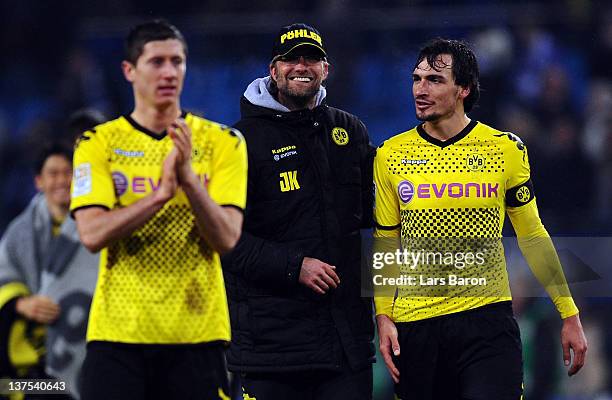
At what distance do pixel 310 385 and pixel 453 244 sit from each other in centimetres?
99

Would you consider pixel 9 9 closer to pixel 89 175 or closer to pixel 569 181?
pixel 569 181

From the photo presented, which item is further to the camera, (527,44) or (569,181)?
(527,44)

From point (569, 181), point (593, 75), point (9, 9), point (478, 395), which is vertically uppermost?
point (9, 9)

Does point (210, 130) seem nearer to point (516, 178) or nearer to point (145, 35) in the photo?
point (145, 35)

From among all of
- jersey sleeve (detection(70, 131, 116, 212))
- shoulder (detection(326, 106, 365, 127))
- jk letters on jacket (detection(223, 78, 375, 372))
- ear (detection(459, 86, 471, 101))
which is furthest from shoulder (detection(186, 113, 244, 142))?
ear (detection(459, 86, 471, 101))

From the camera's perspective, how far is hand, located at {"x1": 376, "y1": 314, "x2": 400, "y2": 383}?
6.22 metres

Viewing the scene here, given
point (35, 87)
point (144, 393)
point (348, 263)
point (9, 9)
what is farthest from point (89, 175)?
point (9, 9)

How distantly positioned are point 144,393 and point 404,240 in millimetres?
1666

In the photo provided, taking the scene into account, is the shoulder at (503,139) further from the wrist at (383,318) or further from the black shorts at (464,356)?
the wrist at (383,318)

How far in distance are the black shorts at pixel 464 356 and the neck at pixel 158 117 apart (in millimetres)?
1644

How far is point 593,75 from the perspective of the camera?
12.9m

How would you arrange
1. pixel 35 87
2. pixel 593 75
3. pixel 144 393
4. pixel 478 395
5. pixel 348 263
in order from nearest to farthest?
1. pixel 144 393
2. pixel 478 395
3. pixel 348 263
4. pixel 593 75
5. pixel 35 87

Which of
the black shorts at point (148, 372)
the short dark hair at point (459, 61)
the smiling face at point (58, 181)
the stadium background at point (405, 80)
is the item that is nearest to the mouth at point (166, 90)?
the black shorts at point (148, 372)

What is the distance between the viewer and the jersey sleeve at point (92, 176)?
5.29m
